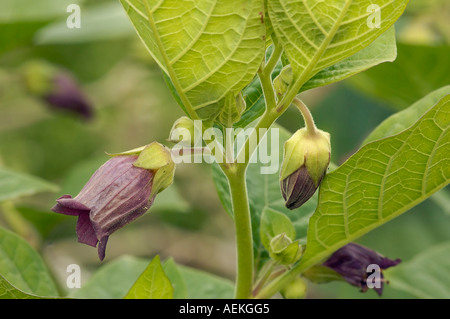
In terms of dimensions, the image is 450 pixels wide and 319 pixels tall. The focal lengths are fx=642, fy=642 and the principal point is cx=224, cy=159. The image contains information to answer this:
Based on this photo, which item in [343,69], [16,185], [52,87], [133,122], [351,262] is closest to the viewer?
[343,69]

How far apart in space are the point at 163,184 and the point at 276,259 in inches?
7.8

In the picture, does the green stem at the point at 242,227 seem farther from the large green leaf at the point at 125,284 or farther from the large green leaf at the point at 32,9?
the large green leaf at the point at 32,9

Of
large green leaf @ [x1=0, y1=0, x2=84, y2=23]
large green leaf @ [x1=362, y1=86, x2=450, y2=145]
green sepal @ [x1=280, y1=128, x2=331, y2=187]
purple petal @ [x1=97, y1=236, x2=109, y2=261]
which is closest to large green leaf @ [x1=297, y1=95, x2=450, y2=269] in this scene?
green sepal @ [x1=280, y1=128, x2=331, y2=187]

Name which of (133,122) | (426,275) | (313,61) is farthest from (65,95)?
(313,61)

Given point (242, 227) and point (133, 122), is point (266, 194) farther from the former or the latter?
point (133, 122)

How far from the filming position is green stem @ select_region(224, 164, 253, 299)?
2.55 feet

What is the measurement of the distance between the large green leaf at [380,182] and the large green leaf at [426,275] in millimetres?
481

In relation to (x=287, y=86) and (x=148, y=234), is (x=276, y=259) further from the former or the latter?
(x=148, y=234)

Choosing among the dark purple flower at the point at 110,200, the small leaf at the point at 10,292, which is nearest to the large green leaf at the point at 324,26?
the dark purple flower at the point at 110,200

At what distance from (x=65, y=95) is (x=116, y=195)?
134 centimetres

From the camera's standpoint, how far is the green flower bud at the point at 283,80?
0.74 metres

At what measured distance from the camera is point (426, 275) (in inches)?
52.3

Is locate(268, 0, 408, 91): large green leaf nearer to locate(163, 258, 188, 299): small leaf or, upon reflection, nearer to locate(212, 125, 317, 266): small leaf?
locate(212, 125, 317, 266): small leaf
